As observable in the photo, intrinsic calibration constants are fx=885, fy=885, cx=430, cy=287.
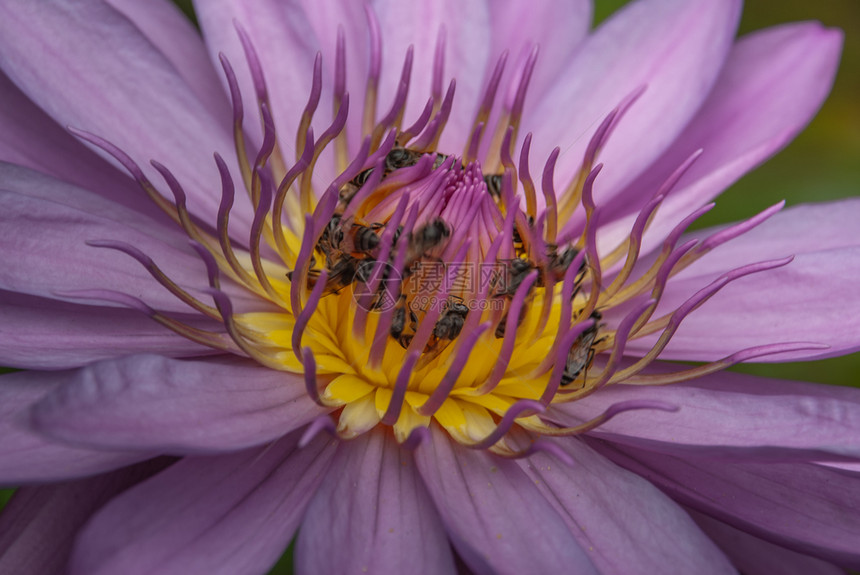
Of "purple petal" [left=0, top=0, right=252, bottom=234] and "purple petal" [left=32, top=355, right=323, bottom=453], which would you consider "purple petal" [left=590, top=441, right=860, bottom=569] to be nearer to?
"purple petal" [left=32, top=355, right=323, bottom=453]

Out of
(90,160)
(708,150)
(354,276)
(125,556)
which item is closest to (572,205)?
(708,150)

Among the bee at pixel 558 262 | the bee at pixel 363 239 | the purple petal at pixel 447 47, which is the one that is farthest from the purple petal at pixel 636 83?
the bee at pixel 363 239

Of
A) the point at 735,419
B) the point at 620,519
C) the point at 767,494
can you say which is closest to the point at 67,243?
the point at 620,519

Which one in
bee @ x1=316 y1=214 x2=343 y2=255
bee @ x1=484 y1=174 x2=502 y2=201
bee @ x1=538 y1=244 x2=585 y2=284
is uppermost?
bee @ x1=484 y1=174 x2=502 y2=201

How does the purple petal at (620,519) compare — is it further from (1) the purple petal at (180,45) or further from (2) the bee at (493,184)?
(1) the purple petal at (180,45)

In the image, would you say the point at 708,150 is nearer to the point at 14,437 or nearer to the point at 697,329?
the point at 697,329

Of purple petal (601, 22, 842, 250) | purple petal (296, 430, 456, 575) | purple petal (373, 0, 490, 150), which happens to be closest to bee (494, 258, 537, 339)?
purple petal (296, 430, 456, 575)
